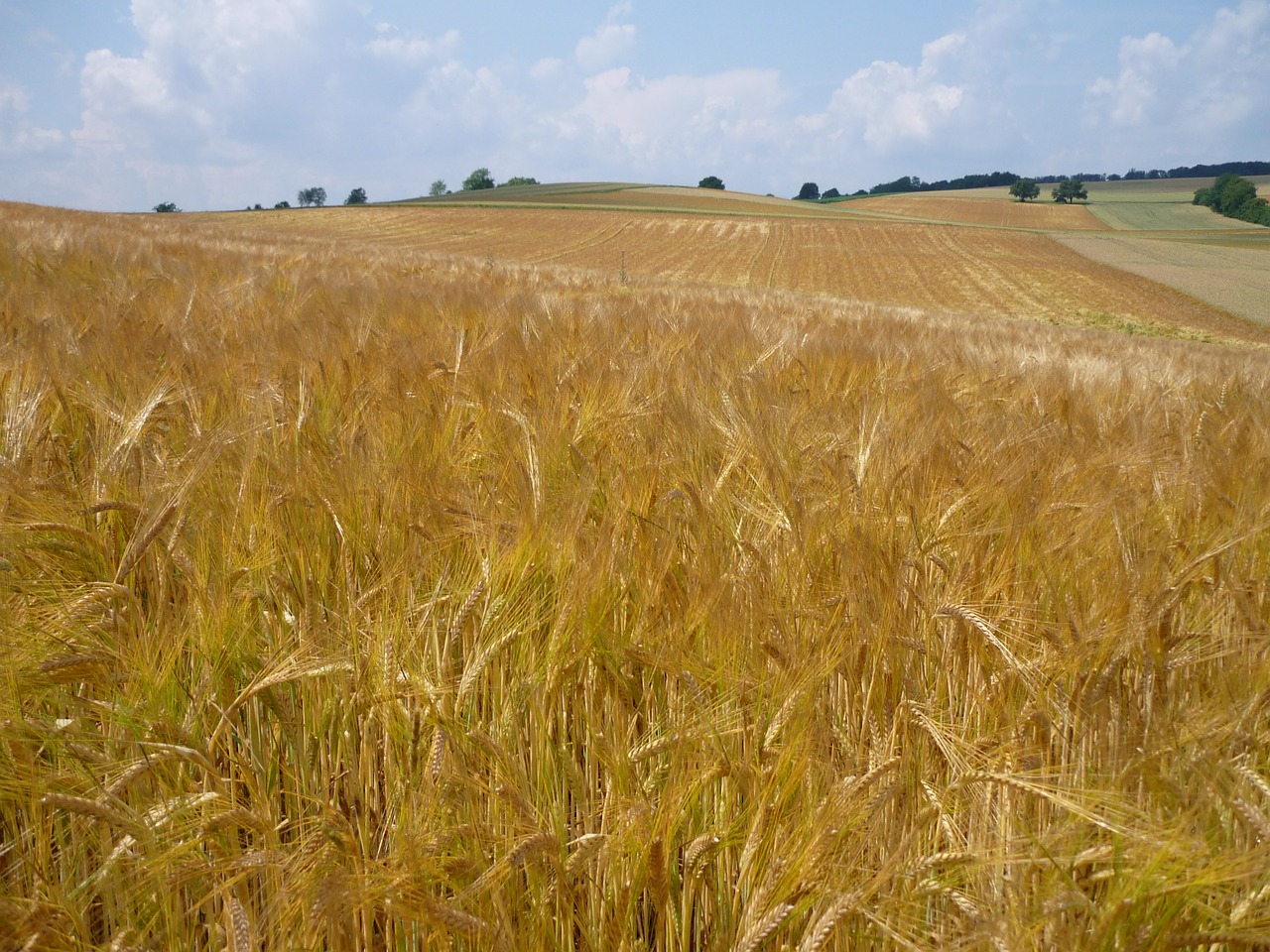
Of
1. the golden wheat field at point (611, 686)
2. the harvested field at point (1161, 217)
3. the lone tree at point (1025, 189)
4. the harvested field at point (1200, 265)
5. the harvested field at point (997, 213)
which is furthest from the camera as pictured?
the lone tree at point (1025, 189)

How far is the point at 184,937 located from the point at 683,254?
124 feet

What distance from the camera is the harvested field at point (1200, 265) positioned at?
28.0m

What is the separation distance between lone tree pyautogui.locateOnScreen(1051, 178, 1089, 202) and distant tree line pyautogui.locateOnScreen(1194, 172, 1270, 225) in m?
11.7

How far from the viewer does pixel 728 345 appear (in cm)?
352

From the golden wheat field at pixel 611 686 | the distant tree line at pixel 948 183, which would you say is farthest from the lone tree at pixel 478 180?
the golden wheat field at pixel 611 686

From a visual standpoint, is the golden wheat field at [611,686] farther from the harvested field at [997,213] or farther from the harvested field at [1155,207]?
the harvested field at [1155,207]

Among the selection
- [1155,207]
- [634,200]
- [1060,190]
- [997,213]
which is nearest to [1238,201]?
[1155,207]

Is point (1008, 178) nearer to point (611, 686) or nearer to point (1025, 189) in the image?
point (1025, 189)

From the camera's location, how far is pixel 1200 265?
37.4 meters

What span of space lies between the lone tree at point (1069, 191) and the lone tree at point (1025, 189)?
8.93 ft

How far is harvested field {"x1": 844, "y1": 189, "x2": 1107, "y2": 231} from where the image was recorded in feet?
191

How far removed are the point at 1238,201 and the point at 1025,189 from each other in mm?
20660

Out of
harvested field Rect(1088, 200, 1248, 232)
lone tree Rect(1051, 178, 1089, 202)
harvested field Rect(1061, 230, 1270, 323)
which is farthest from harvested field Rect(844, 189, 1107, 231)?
harvested field Rect(1061, 230, 1270, 323)

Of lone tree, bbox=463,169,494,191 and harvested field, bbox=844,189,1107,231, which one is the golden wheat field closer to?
harvested field, bbox=844,189,1107,231
